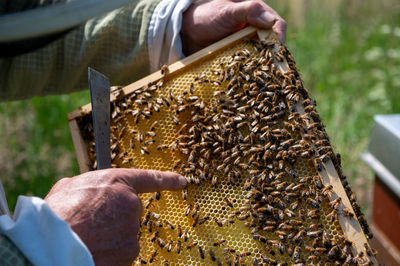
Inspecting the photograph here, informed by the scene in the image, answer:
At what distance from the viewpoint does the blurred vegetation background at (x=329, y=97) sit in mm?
5855

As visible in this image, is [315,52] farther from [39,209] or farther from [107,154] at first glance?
[39,209]

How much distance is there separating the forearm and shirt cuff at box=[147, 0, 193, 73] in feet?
0.20

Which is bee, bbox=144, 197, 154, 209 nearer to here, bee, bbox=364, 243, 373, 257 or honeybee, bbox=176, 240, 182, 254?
honeybee, bbox=176, 240, 182, 254

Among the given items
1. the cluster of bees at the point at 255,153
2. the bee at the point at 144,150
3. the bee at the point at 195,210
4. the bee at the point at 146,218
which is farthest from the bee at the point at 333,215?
the bee at the point at 144,150

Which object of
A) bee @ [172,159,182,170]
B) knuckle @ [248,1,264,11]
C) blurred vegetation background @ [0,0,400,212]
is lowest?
blurred vegetation background @ [0,0,400,212]

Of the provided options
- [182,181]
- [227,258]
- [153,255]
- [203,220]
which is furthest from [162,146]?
[227,258]

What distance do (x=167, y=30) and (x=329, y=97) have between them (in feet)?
15.3

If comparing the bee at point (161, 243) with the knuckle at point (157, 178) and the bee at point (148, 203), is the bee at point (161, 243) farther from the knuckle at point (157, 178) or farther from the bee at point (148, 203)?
the knuckle at point (157, 178)

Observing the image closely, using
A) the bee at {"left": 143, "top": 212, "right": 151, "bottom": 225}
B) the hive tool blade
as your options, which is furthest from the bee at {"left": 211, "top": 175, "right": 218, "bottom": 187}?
the hive tool blade

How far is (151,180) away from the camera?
7.57 ft

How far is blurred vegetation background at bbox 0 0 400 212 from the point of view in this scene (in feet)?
19.2

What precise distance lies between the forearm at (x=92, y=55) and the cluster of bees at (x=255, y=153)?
0.62 metres

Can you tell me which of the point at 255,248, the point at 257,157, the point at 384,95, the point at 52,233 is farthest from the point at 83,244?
the point at 384,95

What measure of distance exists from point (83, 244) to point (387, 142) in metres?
2.93
